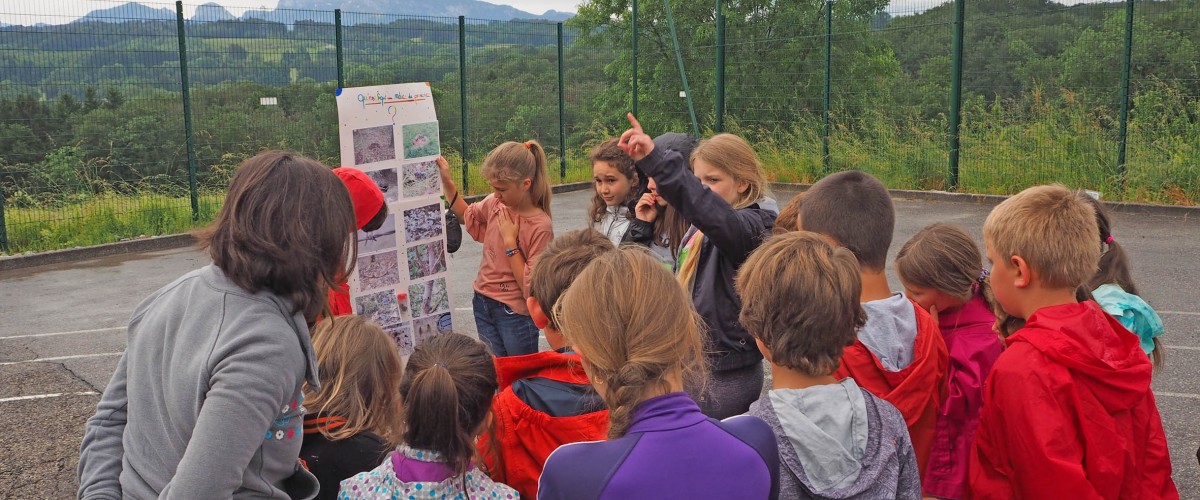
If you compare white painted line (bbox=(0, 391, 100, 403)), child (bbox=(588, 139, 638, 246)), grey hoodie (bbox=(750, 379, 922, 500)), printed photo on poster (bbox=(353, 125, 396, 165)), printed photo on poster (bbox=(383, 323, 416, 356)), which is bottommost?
white painted line (bbox=(0, 391, 100, 403))

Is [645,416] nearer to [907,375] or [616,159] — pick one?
[907,375]

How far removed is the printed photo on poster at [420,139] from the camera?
176 inches

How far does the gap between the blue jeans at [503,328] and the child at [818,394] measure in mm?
2407

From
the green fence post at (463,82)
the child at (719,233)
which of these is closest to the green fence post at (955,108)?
the green fence post at (463,82)

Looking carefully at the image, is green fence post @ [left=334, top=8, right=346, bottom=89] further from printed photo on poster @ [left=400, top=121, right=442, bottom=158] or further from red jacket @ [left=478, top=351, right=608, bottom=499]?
red jacket @ [left=478, top=351, right=608, bottom=499]

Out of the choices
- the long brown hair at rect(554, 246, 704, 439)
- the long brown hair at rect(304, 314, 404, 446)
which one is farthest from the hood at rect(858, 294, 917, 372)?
the long brown hair at rect(304, 314, 404, 446)

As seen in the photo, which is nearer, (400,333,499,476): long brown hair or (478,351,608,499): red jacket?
(400,333,499,476): long brown hair

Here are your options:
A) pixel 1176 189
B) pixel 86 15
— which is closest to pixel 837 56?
pixel 1176 189

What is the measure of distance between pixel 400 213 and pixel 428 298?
1.42ft

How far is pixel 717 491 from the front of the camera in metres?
1.80

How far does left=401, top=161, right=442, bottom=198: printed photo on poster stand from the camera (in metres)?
4.48

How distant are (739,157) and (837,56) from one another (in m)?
12.5

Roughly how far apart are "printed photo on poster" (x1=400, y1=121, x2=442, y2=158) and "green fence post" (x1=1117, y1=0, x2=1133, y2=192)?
9.24 metres

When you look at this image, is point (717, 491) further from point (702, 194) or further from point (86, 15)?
point (86, 15)
